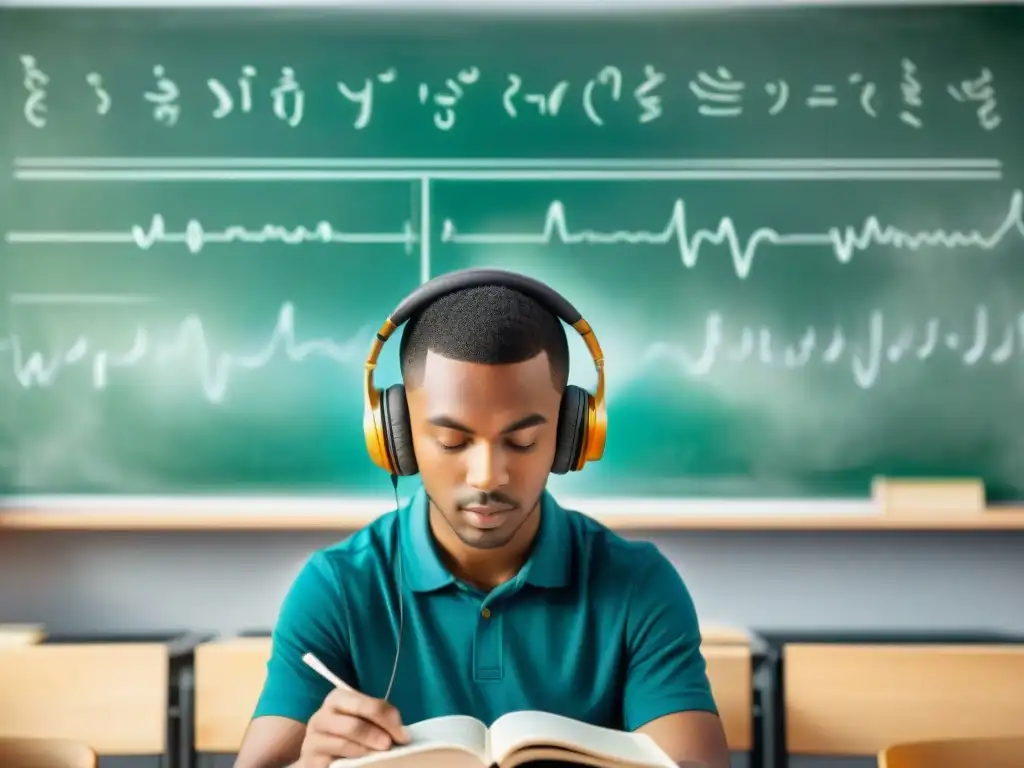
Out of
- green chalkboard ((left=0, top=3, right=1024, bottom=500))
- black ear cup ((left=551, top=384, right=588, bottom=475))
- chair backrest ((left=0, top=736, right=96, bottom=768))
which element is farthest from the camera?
green chalkboard ((left=0, top=3, right=1024, bottom=500))

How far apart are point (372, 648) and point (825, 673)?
44.6 inches

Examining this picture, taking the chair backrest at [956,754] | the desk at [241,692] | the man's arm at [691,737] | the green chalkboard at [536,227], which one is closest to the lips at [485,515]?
the man's arm at [691,737]

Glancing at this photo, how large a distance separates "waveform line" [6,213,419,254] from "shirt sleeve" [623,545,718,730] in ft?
4.27

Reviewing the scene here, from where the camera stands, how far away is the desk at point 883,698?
6.10ft

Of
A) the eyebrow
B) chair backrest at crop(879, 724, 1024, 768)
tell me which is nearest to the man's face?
the eyebrow

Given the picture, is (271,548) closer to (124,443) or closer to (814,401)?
(124,443)

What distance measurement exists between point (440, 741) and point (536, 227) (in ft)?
5.23

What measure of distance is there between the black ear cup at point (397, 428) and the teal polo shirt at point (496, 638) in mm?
105

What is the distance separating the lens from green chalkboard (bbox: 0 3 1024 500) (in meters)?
2.22

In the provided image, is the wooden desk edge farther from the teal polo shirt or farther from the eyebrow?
the eyebrow

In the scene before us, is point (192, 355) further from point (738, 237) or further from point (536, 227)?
point (738, 237)

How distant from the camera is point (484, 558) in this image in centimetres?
116

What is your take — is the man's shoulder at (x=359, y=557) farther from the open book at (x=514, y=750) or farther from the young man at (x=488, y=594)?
the open book at (x=514, y=750)

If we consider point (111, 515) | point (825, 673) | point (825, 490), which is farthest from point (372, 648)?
point (825, 490)
